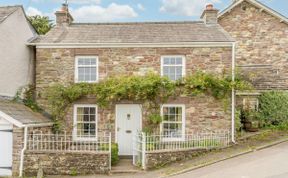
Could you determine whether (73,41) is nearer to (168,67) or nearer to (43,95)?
(43,95)

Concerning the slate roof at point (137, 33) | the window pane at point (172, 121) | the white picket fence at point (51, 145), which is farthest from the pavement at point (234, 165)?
the slate roof at point (137, 33)

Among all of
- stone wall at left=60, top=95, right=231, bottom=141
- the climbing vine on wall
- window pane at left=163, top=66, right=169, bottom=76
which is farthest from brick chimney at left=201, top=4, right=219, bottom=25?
stone wall at left=60, top=95, right=231, bottom=141

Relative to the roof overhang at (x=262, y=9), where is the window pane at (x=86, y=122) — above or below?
below

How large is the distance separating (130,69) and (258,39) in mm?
11946

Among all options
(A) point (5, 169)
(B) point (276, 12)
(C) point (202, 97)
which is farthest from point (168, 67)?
(B) point (276, 12)

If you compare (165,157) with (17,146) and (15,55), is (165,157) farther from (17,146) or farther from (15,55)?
(15,55)

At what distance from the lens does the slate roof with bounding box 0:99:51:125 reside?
16.2 meters

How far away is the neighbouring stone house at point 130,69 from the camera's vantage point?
19.1m

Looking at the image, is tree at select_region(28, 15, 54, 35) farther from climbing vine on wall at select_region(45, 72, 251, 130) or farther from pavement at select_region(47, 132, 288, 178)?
pavement at select_region(47, 132, 288, 178)

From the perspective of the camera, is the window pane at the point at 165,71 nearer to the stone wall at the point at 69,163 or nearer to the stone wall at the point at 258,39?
the stone wall at the point at 69,163

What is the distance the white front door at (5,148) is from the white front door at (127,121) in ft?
18.1

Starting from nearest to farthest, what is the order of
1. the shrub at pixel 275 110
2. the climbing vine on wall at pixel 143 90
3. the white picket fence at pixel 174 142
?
the white picket fence at pixel 174 142, the climbing vine on wall at pixel 143 90, the shrub at pixel 275 110

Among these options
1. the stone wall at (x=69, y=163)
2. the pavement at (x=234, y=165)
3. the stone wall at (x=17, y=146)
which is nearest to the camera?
the pavement at (x=234, y=165)

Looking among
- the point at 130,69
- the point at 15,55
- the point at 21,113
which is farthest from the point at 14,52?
the point at 130,69
